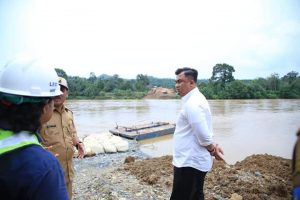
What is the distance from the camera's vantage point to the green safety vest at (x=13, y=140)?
988 millimetres

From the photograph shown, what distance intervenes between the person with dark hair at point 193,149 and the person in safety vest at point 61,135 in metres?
1.07

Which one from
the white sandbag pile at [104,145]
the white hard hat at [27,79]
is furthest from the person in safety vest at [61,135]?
the white sandbag pile at [104,145]

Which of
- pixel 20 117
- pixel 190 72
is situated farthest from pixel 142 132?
pixel 20 117

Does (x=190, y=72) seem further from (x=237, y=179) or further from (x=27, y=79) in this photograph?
(x=237, y=179)

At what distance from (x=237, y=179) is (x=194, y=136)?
353cm

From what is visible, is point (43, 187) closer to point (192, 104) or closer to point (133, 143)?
point (192, 104)

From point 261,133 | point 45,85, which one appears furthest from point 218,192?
point 261,133

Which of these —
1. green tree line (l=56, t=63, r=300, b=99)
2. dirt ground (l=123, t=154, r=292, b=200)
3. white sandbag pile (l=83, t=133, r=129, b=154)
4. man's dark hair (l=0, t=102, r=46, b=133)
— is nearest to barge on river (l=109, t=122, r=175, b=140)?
white sandbag pile (l=83, t=133, r=129, b=154)

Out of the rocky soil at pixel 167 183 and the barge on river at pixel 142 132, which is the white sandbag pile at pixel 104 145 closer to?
the rocky soil at pixel 167 183

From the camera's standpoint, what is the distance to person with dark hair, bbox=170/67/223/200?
112 inches

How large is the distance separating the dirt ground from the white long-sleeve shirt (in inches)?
98.5

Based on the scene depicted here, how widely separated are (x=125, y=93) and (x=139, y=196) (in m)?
58.2

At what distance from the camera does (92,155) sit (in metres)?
10.1

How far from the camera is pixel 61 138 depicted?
9.28ft
